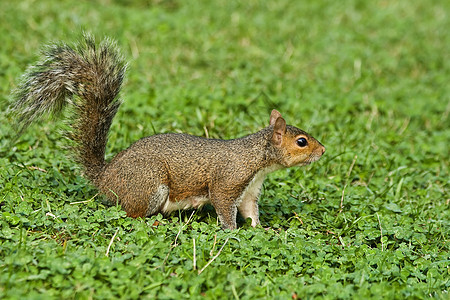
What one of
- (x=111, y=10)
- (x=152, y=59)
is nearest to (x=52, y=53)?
(x=152, y=59)

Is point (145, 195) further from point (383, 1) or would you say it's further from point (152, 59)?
point (383, 1)

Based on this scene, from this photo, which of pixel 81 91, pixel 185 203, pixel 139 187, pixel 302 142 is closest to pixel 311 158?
pixel 302 142

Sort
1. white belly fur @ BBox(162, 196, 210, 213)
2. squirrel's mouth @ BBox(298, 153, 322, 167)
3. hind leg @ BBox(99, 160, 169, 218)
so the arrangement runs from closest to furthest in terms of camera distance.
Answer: hind leg @ BBox(99, 160, 169, 218) → white belly fur @ BBox(162, 196, 210, 213) → squirrel's mouth @ BBox(298, 153, 322, 167)

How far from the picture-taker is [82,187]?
173 inches

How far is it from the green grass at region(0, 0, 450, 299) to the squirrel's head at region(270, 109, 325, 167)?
1.61ft

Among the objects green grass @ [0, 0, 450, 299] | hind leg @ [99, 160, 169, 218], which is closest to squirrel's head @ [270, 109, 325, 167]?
green grass @ [0, 0, 450, 299]

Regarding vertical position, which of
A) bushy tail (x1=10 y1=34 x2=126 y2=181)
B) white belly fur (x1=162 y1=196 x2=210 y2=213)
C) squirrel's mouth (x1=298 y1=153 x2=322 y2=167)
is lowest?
white belly fur (x1=162 y1=196 x2=210 y2=213)

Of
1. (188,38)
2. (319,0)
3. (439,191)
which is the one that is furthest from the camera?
(319,0)

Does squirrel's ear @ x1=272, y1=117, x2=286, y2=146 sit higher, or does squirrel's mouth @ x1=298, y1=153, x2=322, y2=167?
squirrel's ear @ x1=272, y1=117, x2=286, y2=146

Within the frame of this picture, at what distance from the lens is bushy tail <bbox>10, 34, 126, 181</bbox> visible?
393 cm

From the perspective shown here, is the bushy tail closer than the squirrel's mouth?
Yes

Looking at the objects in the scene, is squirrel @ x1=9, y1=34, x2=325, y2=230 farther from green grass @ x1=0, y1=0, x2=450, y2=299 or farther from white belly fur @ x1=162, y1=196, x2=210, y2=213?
green grass @ x1=0, y1=0, x2=450, y2=299

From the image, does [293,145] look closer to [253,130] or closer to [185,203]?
[185,203]

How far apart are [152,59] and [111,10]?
1471mm
